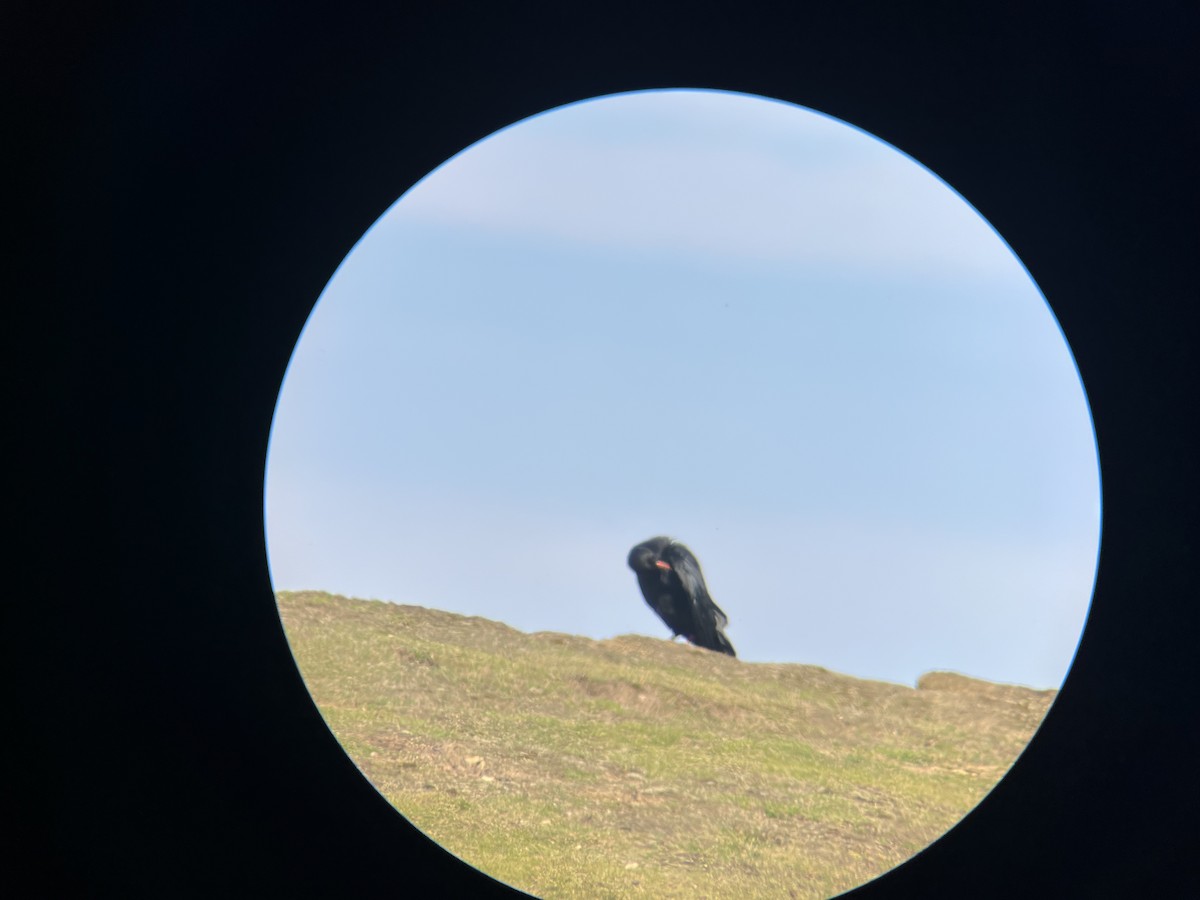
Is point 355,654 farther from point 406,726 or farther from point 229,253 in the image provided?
point 229,253

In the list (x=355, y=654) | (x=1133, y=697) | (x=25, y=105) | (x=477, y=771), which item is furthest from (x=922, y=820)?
(x=25, y=105)

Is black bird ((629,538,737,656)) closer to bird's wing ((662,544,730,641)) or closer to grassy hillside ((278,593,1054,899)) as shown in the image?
bird's wing ((662,544,730,641))

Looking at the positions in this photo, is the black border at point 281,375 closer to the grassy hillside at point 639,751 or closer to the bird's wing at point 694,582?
the grassy hillside at point 639,751

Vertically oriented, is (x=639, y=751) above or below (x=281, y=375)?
below

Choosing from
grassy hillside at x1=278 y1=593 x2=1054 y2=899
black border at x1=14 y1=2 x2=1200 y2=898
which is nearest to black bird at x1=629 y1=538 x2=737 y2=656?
grassy hillside at x1=278 y1=593 x2=1054 y2=899

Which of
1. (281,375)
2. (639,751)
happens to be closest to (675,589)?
(639,751)

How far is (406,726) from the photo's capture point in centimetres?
948

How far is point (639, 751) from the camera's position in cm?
952

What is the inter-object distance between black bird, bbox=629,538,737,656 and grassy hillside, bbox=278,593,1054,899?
22 cm

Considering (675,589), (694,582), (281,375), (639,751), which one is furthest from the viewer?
(694,582)

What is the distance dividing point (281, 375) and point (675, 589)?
9048mm

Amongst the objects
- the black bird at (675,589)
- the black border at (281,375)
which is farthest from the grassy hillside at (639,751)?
the black border at (281,375)

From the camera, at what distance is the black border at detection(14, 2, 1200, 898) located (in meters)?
2.59

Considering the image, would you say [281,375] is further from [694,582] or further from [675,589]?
[694,582]
